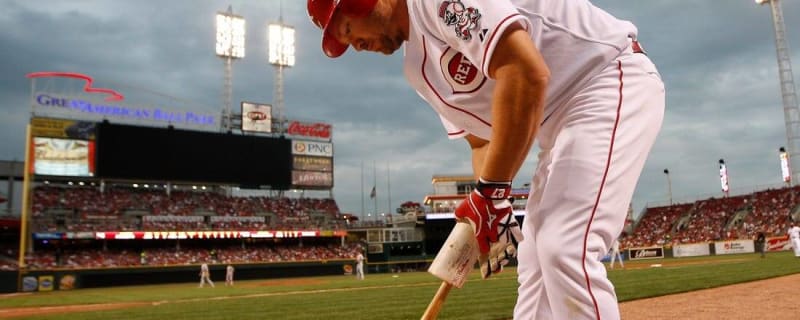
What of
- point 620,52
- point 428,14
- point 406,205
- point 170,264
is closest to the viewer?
point 428,14

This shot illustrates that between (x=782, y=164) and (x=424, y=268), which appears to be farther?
(x=782, y=164)

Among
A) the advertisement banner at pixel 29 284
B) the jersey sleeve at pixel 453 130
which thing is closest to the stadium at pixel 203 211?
the advertisement banner at pixel 29 284

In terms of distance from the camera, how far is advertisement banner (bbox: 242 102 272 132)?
145 feet

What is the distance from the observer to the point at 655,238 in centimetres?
4484

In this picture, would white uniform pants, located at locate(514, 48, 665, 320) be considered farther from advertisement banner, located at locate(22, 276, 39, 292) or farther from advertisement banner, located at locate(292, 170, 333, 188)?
advertisement banner, located at locate(292, 170, 333, 188)

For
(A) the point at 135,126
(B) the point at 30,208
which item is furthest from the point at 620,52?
(A) the point at 135,126

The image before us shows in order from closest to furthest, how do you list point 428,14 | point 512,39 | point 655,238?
point 512,39, point 428,14, point 655,238

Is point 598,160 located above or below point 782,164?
below

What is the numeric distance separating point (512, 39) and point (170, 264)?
34.7 meters

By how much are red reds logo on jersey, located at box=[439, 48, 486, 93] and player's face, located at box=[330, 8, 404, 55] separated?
253 mm

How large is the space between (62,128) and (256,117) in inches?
504

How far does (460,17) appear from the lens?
73.6 inches

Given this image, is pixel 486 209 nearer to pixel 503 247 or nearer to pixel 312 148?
pixel 503 247

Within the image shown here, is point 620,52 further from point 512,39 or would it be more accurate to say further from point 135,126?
point 135,126
